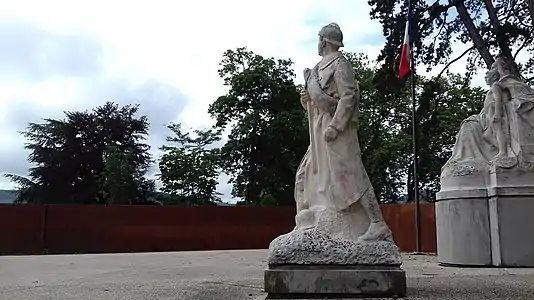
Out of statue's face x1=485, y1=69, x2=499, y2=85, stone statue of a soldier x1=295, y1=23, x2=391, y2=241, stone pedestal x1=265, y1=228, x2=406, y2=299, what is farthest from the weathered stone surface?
statue's face x1=485, y1=69, x2=499, y2=85

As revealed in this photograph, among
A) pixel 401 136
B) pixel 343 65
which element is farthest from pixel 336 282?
pixel 401 136

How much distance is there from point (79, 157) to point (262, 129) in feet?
31.1

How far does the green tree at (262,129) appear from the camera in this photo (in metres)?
30.4

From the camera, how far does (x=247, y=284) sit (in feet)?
26.9

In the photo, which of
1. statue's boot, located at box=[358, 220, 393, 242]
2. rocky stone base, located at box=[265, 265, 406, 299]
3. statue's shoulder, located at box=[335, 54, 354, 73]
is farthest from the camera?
statue's shoulder, located at box=[335, 54, 354, 73]

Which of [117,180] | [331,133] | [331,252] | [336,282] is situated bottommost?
[336,282]

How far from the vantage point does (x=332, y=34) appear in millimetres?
6801

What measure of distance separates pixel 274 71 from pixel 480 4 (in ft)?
54.3

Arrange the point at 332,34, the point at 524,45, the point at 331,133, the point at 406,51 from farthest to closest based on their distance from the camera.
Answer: the point at 406,51 < the point at 524,45 < the point at 332,34 < the point at 331,133

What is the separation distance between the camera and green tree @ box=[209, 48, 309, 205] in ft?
99.7

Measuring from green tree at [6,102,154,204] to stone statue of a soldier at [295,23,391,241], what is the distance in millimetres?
24070

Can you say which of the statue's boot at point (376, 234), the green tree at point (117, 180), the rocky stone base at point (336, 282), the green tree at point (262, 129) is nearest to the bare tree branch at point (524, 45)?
the statue's boot at point (376, 234)

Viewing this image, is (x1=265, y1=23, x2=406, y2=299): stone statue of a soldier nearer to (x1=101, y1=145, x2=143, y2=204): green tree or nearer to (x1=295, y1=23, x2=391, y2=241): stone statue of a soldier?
(x1=295, y1=23, x2=391, y2=241): stone statue of a soldier

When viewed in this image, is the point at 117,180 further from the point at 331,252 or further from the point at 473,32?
the point at 331,252
